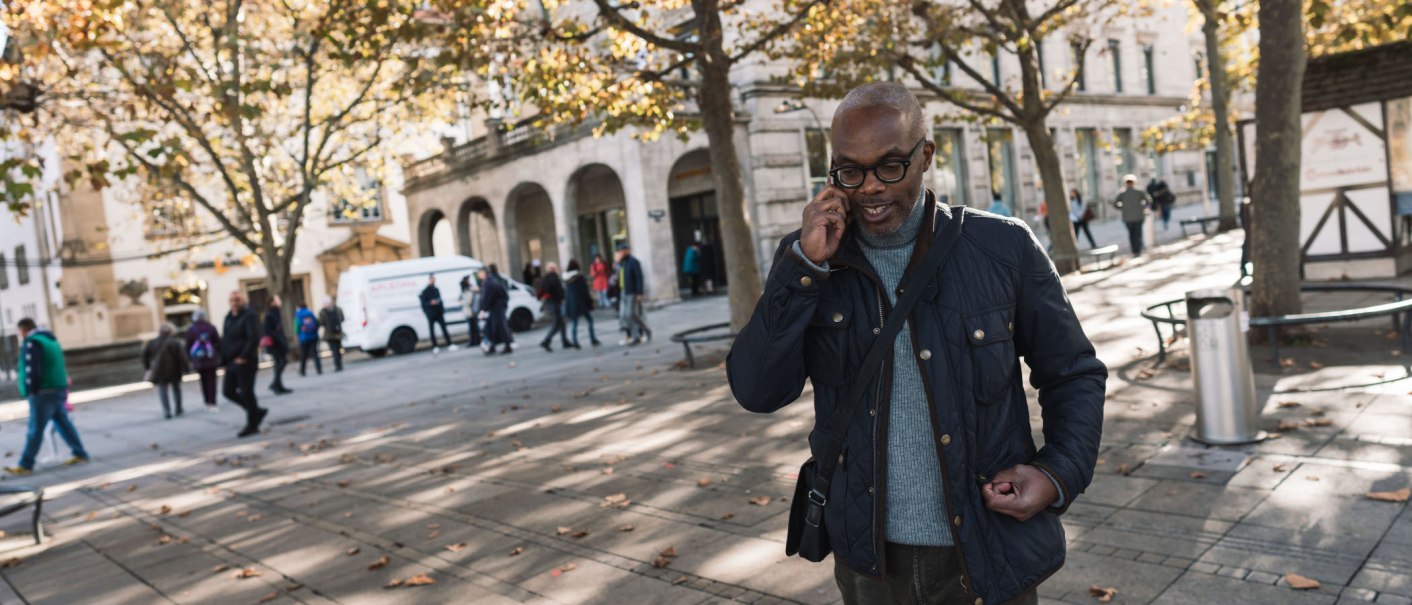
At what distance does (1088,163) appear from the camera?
3656cm

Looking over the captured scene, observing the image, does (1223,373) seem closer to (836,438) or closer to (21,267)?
(836,438)

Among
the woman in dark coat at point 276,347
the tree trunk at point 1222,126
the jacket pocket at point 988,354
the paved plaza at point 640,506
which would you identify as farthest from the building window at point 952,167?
the jacket pocket at point 988,354

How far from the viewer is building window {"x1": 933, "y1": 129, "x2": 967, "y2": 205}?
31.4 m

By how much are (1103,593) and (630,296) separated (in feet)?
45.3

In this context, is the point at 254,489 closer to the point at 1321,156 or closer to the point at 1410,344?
the point at 1410,344

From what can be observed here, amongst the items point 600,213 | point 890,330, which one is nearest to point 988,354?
point 890,330

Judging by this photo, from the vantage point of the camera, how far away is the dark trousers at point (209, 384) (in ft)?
49.3

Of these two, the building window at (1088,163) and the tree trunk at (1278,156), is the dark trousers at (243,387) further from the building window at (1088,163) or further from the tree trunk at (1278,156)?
the building window at (1088,163)

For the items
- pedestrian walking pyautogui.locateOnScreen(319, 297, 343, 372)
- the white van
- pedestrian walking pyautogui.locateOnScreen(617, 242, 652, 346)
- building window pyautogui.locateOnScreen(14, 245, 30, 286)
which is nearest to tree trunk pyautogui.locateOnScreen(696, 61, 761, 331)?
pedestrian walking pyautogui.locateOnScreen(617, 242, 652, 346)

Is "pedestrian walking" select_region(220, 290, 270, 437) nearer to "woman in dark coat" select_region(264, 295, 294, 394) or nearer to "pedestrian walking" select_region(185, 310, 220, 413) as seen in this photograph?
"pedestrian walking" select_region(185, 310, 220, 413)

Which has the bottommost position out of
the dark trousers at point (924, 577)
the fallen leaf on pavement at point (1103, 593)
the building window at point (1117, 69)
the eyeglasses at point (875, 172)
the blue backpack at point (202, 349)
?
→ the fallen leaf on pavement at point (1103, 593)

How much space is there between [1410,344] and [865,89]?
839 cm

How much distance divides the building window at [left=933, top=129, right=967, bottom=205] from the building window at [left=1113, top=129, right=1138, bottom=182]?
8.65 metres

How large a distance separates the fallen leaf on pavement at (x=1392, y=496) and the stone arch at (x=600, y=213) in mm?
27889
